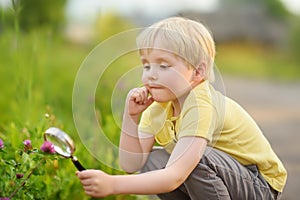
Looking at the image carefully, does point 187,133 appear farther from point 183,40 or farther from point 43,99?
point 43,99

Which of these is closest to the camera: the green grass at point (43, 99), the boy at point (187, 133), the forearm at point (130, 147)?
the boy at point (187, 133)

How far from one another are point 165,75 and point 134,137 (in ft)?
1.11

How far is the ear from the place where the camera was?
270cm

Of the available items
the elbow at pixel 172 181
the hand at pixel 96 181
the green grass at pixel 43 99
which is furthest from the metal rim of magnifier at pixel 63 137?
the green grass at pixel 43 99

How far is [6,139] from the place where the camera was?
334cm

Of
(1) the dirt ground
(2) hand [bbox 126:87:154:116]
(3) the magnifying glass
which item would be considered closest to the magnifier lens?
(3) the magnifying glass

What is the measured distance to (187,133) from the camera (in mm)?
2574

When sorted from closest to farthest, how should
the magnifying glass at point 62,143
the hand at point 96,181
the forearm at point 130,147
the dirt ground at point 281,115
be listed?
1. the hand at point 96,181
2. the magnifying glass at point 62,143
3. the forearm at point 130,147
4. the dirt ground at point 281,115

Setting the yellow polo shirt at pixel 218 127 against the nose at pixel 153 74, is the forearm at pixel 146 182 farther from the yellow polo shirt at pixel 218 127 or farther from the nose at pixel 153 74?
the nose at pixel 153 74

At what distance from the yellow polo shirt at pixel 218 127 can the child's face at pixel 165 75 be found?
0.06m

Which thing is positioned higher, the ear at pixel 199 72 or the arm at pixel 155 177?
the ear at pixel 199 72

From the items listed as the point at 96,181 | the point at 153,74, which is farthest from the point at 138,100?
the point at 96,181

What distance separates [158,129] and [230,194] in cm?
38

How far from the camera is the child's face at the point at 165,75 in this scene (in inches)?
103
